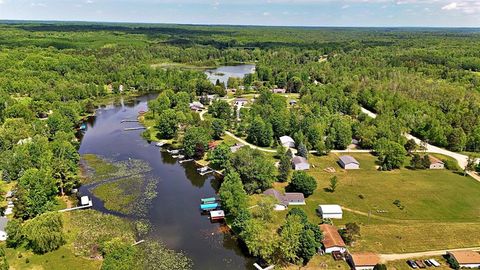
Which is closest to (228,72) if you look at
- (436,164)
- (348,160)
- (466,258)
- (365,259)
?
(348,160)

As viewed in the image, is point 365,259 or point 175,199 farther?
point 175,199

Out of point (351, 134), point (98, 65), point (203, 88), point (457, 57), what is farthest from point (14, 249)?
point (457, 57)

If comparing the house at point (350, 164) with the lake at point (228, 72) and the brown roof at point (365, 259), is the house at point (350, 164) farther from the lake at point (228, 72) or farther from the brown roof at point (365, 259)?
the lake at point (228, 72)

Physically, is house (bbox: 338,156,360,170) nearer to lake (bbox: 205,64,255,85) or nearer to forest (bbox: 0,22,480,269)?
forest (bbox: 0,22,480,269)

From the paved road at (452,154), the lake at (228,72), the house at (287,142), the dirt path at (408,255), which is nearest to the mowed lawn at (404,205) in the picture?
the dirt path at (408,255)

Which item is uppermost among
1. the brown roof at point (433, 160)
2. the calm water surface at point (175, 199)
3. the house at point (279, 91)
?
the house at point (279, 91)

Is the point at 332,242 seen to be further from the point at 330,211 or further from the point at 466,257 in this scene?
the point at 466,257

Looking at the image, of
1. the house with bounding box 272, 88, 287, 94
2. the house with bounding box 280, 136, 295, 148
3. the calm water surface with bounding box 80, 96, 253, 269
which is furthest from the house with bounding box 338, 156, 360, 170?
the house with bounding box 272, 88, 287, 94
